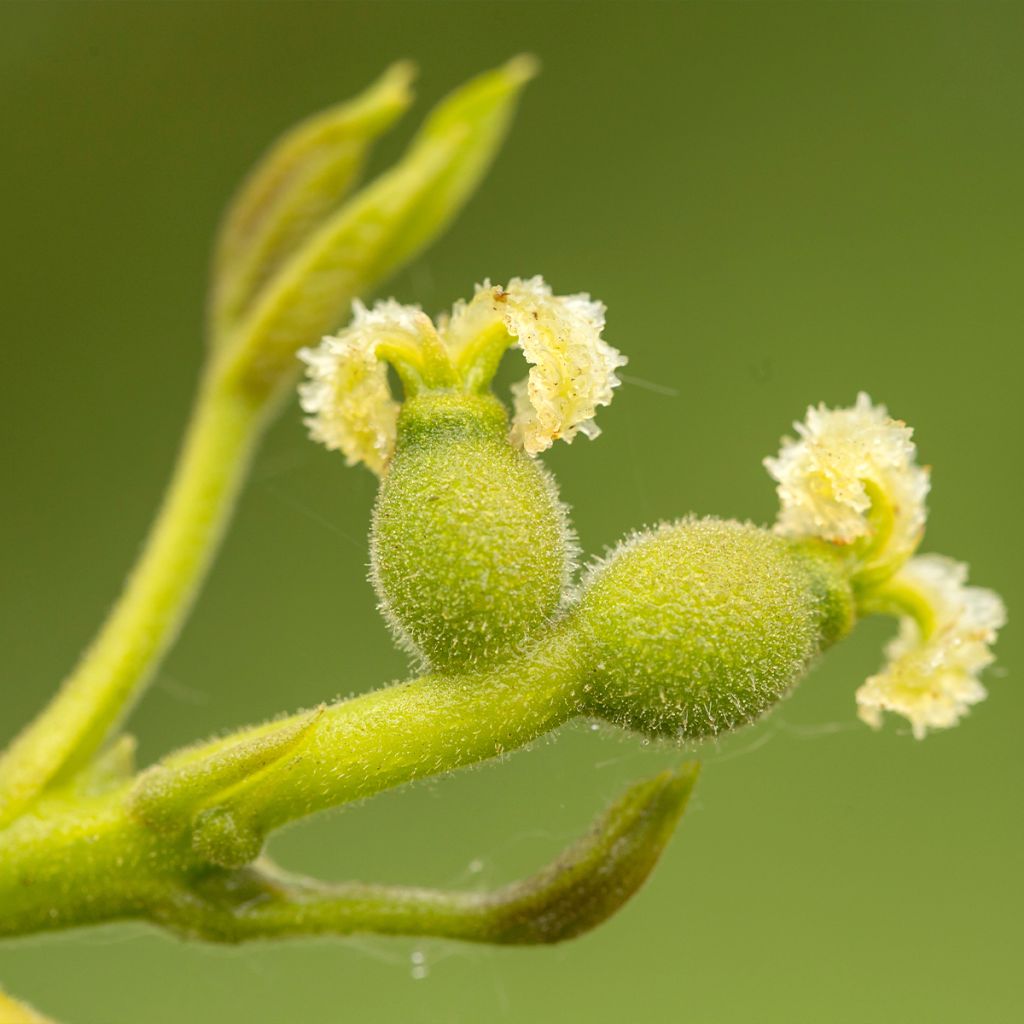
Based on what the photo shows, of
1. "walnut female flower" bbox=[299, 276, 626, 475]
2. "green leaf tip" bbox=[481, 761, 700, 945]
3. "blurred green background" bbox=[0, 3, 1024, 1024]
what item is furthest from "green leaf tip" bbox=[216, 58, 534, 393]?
"blurred green background" bbox=[0, 3, 1024, 1024]

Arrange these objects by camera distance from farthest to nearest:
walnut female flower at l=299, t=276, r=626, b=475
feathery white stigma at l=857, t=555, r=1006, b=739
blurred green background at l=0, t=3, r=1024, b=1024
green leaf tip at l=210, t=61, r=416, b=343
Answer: blurred green background at l=0, t=3, r=1024, b=1024 < green leaf tip at l=210, t=61, r=416, b=343 < feathery white stigma at l=857, t=555, r=1006, b=739 < walnut female flower at l=299, t=276, r=626, b=475

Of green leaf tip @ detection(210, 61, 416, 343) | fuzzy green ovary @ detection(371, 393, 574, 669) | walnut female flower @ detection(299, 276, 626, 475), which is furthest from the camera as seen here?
green leaf tip @ detection(210, 61, 416, 343)

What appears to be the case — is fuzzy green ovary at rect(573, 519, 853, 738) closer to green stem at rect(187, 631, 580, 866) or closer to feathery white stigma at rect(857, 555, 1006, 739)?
green stem at rect(187, 631, 580, 866)

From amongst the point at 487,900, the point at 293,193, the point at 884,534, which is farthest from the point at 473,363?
the point at 293,193

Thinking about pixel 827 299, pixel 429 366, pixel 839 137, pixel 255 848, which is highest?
pixel 839 137

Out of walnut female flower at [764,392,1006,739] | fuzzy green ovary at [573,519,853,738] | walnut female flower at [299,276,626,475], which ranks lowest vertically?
fuzzy green ovary at [573,519,853,738]

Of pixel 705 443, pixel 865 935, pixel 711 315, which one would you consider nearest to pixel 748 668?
pixel 865 935

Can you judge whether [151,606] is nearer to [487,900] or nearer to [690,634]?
[487,900]

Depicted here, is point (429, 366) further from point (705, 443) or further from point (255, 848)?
point (705, 443)
